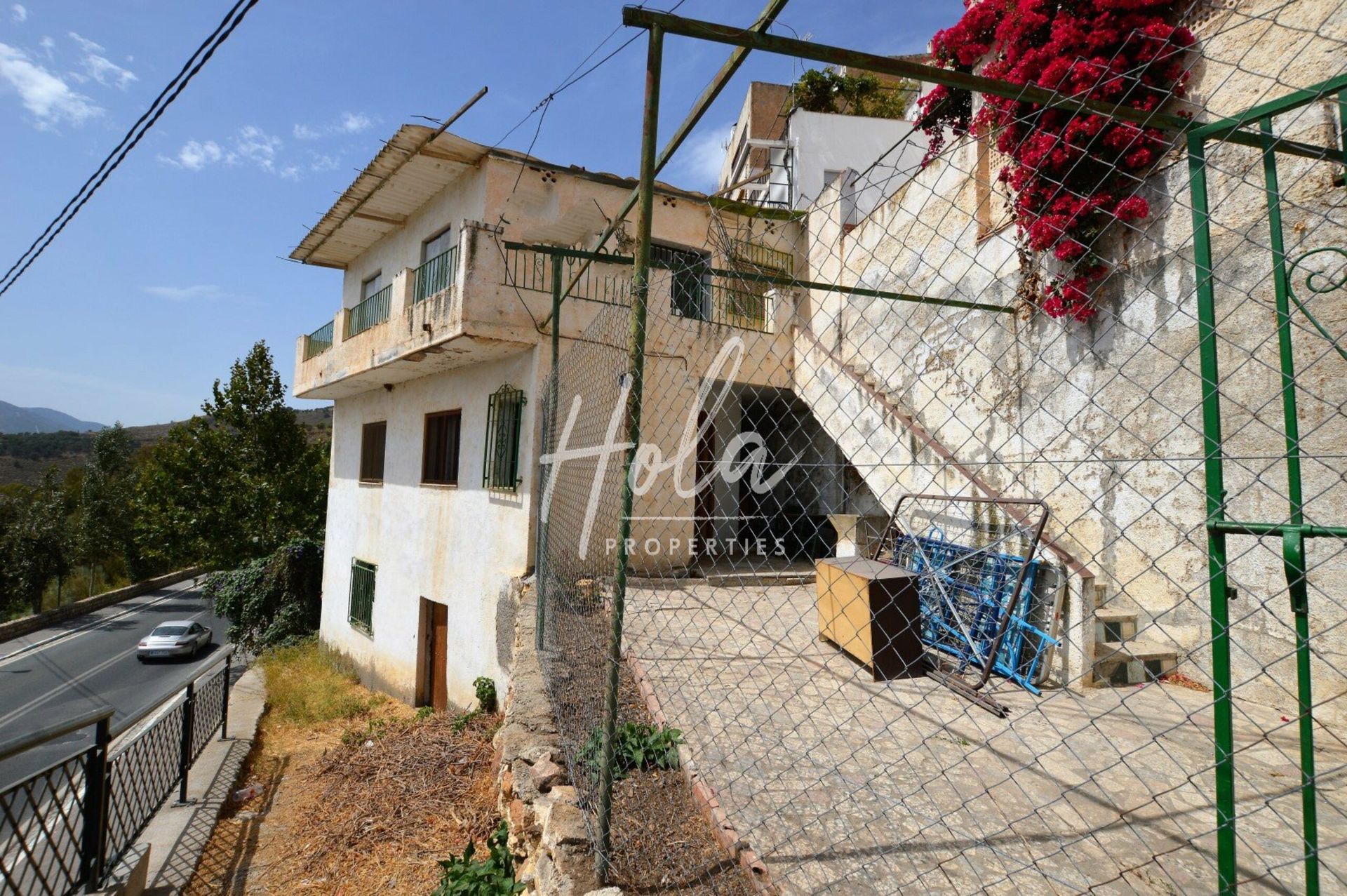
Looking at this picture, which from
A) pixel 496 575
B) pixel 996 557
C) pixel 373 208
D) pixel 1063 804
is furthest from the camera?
pixel 373 208

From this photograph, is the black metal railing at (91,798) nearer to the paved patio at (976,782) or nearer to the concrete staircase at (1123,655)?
the paved patio at (976,782)

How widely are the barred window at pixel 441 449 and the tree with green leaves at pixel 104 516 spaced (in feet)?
88.4

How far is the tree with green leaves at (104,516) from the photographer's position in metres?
28.8

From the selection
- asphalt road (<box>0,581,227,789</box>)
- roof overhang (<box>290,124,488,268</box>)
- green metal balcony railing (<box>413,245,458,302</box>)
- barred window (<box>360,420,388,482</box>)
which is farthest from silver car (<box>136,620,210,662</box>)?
green metal balcony railing (<box>413,245,458,302</box>)

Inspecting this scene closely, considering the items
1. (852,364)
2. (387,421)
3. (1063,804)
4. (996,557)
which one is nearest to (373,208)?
(387,421)

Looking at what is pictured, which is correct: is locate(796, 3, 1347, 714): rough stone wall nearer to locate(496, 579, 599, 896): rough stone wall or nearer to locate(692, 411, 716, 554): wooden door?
locate(692, 411, 716, 554): wooden door

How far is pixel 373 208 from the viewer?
9.83 metres

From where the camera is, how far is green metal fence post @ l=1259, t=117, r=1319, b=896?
133 centimetres

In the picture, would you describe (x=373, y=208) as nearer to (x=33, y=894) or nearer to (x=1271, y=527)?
(x=33, y=894)

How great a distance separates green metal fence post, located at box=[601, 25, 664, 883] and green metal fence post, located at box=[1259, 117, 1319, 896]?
1.64 metres

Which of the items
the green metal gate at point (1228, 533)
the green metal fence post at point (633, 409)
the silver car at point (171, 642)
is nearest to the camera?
the green metal gate at point (1228, 533)

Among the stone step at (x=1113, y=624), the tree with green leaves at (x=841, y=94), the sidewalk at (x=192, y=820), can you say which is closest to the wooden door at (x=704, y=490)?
the stone step at (x=1113, y=624)

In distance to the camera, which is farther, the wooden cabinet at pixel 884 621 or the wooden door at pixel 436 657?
the wooden door at pixel 436 657

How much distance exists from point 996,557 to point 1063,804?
2.32 meters
